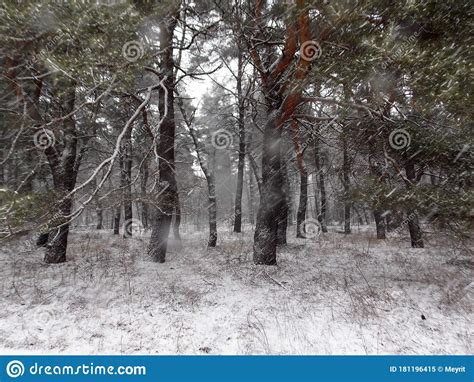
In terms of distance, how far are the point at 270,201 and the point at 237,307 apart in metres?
3.18

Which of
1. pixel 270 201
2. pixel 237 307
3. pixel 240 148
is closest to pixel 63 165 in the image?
pixel 270 201

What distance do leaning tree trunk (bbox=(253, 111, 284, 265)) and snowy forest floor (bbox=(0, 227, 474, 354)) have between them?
468 millimetres

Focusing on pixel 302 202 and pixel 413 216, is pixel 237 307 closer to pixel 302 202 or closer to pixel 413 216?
pixel 413 216

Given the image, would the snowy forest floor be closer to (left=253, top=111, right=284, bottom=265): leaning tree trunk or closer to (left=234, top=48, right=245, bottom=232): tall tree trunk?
(left=253, top=111, right=284, bottom=265): leaning tree trunk

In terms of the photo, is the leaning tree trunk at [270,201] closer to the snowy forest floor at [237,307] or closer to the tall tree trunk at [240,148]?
the snowy forest floor at [237,307]

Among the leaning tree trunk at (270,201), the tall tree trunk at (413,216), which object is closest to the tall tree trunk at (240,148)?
the leaning tree trunk at (270,201)

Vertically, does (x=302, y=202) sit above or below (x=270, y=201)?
above

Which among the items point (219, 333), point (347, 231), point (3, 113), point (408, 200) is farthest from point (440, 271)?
point (3, 113)

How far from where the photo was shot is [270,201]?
7039 mm

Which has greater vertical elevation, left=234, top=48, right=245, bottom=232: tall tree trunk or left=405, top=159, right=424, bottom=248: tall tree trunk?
left=234, top=48, right=245, bottom=232: tall tree trunk

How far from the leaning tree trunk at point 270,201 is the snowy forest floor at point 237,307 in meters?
0.47

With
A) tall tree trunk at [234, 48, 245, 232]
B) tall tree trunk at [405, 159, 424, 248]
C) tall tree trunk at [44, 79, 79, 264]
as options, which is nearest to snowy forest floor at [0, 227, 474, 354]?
tall tree trunk at [44, 79, 79, 264]

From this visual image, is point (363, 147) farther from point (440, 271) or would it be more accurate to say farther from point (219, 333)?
point (219, 333)

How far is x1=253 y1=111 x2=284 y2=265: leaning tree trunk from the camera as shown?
700 cm
